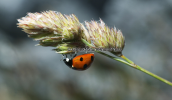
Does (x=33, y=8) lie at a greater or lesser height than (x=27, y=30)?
greater

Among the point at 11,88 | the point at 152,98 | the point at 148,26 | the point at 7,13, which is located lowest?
the point at 152,98

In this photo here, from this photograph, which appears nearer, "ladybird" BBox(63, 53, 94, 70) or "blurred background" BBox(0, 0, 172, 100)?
"ladybird" BBox(63, 53, 94, 70)

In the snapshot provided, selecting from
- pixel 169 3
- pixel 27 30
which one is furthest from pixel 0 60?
pixel 169 3

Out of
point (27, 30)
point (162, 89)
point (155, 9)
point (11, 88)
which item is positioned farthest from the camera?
point (11, 88)

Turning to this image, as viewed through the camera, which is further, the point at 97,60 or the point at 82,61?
the point at 97,60

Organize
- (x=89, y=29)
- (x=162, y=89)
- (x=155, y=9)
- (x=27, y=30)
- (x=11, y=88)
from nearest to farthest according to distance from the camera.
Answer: (x=27, y=30) < (x=89, y=29) < (x=162, y=89) < (x=155, y=9) < (x=11, y=88)

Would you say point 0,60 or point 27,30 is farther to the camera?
point 0,60

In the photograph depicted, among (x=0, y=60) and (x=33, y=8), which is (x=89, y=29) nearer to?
(x=33, y=8)

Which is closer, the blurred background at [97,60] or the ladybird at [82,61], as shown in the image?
the ladybird at [82,61]
